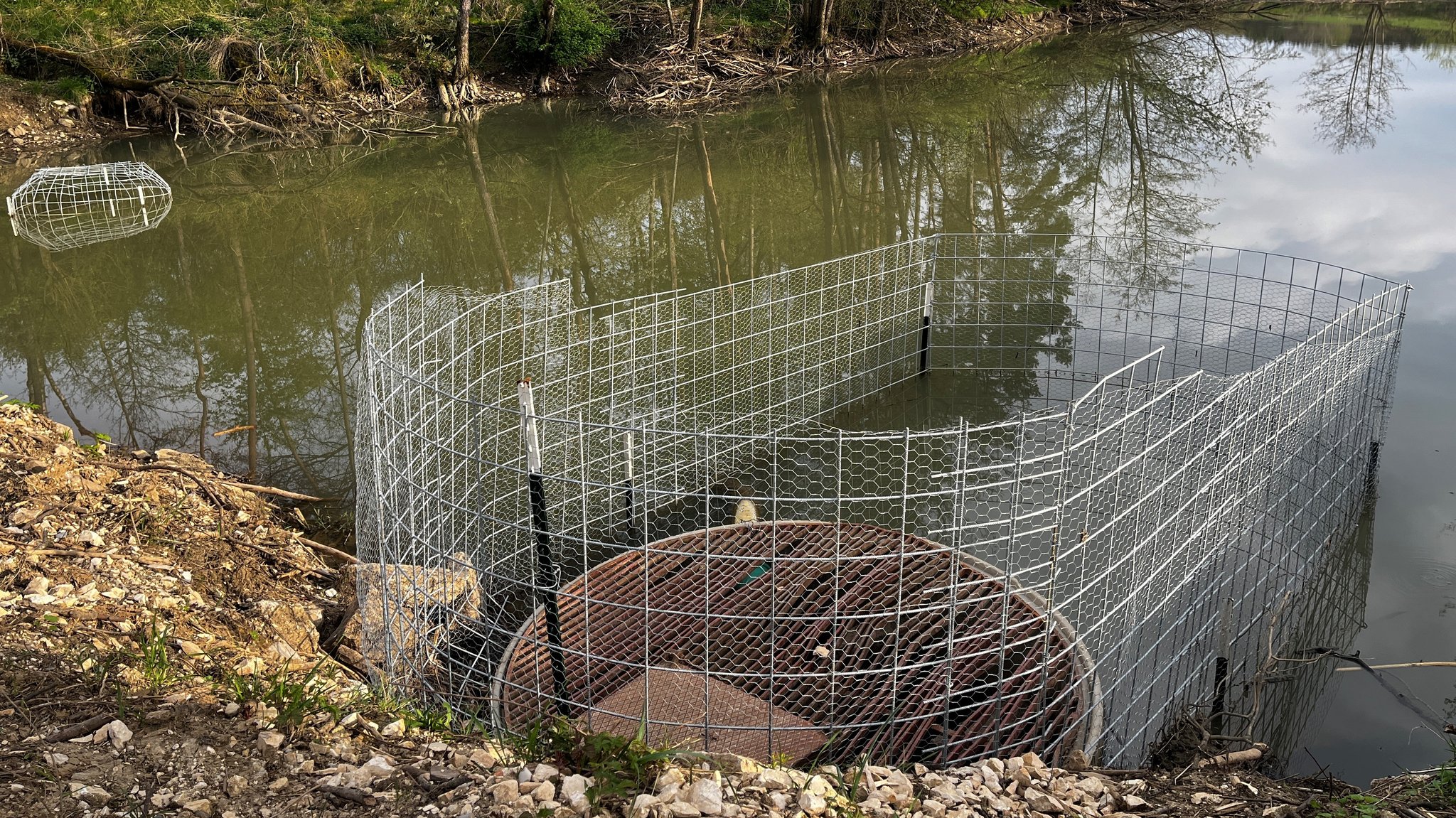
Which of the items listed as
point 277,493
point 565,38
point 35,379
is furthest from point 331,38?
point 277,493

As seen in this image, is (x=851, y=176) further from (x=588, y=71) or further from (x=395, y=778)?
(x=395, y=778)

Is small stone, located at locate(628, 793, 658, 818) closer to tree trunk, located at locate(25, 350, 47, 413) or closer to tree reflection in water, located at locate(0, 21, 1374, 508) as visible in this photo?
tree reflection in water, located at locate(0, 21, 1374, 508)

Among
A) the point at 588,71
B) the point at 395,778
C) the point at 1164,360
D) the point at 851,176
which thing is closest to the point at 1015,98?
the point at 851,176

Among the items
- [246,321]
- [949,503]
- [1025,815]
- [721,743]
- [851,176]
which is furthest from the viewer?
[851,176]

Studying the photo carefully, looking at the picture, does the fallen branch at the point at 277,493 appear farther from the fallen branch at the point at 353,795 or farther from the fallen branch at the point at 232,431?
the fallen branch at the point at 353,795

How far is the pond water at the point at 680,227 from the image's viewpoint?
8766 millimetres

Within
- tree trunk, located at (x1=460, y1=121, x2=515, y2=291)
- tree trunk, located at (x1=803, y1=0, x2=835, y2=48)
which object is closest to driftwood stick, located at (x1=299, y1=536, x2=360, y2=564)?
tree trunk, located at (x1=460, y1=121, x2=515, y2=291)

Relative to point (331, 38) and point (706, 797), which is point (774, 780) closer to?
point (706, 797)

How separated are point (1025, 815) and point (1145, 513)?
2239mm

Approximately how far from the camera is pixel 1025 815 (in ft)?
14.3

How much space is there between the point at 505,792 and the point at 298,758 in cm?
Answer: 88

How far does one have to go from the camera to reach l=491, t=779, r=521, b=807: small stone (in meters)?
3.88

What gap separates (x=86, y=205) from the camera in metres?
15.8

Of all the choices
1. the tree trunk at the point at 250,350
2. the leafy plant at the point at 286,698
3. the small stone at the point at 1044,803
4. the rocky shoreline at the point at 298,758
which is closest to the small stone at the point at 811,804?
the rocky shoreline at the point at 298,758
